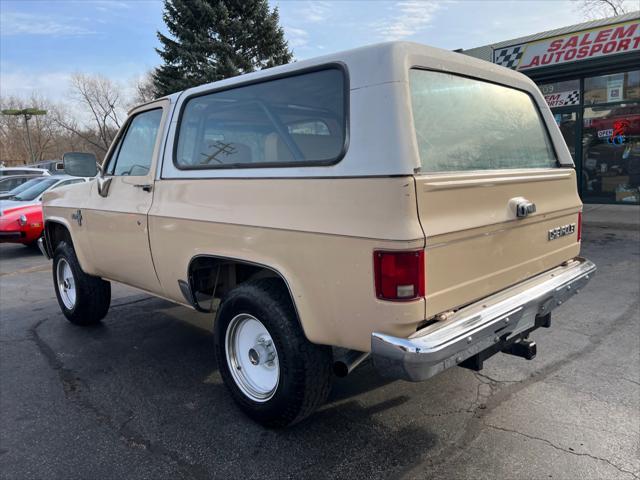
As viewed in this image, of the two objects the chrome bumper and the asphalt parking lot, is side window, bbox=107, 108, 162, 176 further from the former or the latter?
the chrome bumper

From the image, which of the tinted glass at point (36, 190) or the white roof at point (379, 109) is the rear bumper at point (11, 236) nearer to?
the tinted glass at point (36, 190)

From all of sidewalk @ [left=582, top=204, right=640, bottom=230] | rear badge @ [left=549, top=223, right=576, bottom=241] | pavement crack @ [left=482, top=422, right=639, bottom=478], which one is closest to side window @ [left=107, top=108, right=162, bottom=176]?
rear badge @ [left=549, top=223, right=576, bottom=241]

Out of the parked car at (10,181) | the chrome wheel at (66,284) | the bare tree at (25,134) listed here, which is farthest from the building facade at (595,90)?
the bare tree at (25,134)

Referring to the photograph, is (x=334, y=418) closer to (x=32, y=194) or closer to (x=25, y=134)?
(x=32, y=194)

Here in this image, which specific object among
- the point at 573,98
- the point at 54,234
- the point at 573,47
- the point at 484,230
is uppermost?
the point at 573,47

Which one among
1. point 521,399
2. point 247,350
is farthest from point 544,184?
point 247,350

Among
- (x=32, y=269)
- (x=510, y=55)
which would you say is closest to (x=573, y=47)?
(x=510, y=55)

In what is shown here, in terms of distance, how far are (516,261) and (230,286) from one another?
1.94 meters

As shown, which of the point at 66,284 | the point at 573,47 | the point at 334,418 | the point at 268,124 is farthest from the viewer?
the point at 573,47

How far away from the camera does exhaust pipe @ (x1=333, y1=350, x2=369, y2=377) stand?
2639 millimetres

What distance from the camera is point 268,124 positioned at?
9.84ft

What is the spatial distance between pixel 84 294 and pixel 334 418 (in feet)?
9.82

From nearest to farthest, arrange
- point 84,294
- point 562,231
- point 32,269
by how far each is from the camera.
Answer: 1. point 562,231
2. point 84,294
3. point 32,269

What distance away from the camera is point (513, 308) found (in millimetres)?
2615
